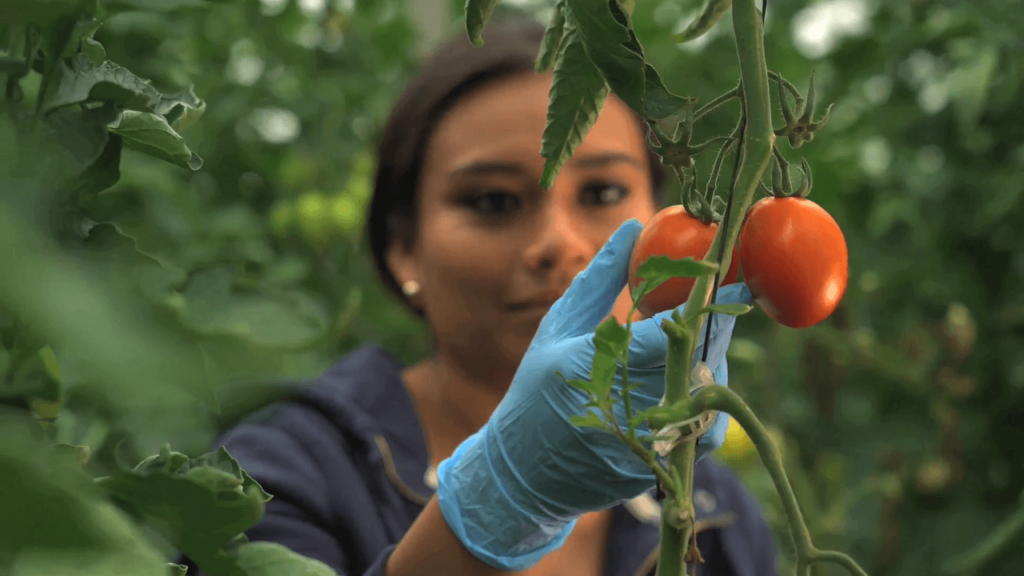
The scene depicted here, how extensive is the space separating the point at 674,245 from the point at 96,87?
12.1 inches

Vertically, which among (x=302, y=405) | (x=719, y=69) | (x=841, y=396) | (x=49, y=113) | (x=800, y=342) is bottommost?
(x=841, y=396)

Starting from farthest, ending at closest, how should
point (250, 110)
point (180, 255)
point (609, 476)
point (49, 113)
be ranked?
point (250, 110), point (180, 255), point (609, 476), point (49, 113)

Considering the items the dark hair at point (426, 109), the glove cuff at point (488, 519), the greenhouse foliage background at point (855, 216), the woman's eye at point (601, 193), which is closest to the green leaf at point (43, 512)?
the glove cuff at point (488, 519)

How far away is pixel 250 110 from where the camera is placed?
1.64m

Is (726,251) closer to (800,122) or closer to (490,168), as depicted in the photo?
(800,122)

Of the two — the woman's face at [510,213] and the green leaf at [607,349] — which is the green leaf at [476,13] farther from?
the woman's face at [510,213]

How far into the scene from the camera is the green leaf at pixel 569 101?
481 millimetres

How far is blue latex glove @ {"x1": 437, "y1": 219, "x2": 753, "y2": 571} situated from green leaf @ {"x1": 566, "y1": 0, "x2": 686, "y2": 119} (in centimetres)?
16

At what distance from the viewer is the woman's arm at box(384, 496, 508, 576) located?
78 cm

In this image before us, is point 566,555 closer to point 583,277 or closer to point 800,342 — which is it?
point 583,277

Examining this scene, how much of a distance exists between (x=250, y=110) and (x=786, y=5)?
1036 mm

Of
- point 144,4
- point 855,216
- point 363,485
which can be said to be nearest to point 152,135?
point 144,4

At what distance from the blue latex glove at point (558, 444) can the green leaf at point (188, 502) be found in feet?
1.01

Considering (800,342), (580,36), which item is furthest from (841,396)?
(580,36)
